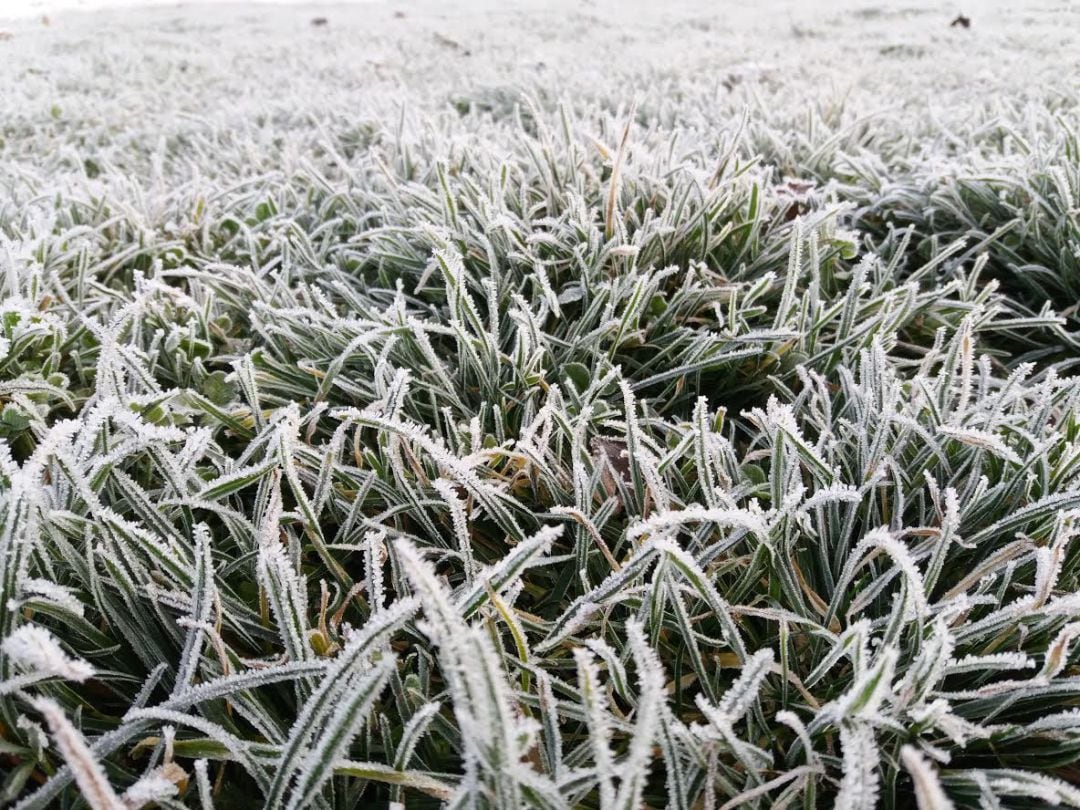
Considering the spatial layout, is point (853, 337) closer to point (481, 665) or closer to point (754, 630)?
point (754, 630)

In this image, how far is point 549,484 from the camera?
3.92 feet

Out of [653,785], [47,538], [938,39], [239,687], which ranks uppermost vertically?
[938,39]

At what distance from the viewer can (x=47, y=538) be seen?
100 cm

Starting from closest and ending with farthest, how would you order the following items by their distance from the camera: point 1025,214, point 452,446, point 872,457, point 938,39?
1. point 872,457
2. point 452,446
3. point 1025,214
4. point 938,39

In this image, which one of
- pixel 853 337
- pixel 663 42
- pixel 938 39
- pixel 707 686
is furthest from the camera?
pixel 663 42

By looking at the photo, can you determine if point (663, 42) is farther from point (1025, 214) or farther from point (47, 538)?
point (47, 538)

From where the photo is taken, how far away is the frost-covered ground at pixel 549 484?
814 mm

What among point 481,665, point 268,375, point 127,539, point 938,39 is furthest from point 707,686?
point 938,39

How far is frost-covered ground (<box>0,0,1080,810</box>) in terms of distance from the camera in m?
0.81

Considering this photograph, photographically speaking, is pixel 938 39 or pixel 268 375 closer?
pixel 268 375

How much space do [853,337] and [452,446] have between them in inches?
34.2

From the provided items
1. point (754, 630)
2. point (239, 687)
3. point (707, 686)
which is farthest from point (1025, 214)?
point (239, 687)

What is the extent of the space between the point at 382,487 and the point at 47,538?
0.47m

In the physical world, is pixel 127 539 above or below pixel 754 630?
above
